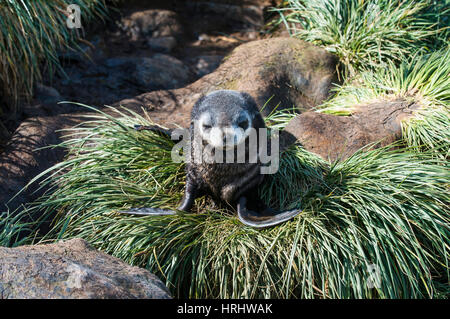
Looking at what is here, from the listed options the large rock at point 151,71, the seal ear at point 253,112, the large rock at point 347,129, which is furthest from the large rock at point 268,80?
the seal ear at point 253,112

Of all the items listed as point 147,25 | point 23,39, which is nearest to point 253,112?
point 23,39

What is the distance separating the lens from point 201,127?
3.20 meters

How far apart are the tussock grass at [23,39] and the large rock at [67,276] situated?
280 cm

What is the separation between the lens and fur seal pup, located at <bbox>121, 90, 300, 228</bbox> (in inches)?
122

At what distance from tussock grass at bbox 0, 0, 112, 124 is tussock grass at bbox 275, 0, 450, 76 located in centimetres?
286

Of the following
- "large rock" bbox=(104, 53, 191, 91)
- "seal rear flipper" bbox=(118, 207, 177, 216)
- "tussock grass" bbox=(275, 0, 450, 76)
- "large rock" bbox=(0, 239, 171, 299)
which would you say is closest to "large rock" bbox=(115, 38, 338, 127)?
"tussock grass" bbox=(275, 0, 450, 76)

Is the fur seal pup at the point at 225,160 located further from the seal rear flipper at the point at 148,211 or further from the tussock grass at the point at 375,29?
the tussock grass at the point at 375,29

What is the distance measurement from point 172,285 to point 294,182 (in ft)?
4.34

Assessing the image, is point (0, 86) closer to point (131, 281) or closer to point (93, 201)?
point (93, 201)

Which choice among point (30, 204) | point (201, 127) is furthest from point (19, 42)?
point (201, 127)

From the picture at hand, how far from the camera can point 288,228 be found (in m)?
3.21

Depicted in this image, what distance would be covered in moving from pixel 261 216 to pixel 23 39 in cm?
318

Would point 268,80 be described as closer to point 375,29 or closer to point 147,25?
point 375,29

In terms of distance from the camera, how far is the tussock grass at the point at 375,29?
524cm
